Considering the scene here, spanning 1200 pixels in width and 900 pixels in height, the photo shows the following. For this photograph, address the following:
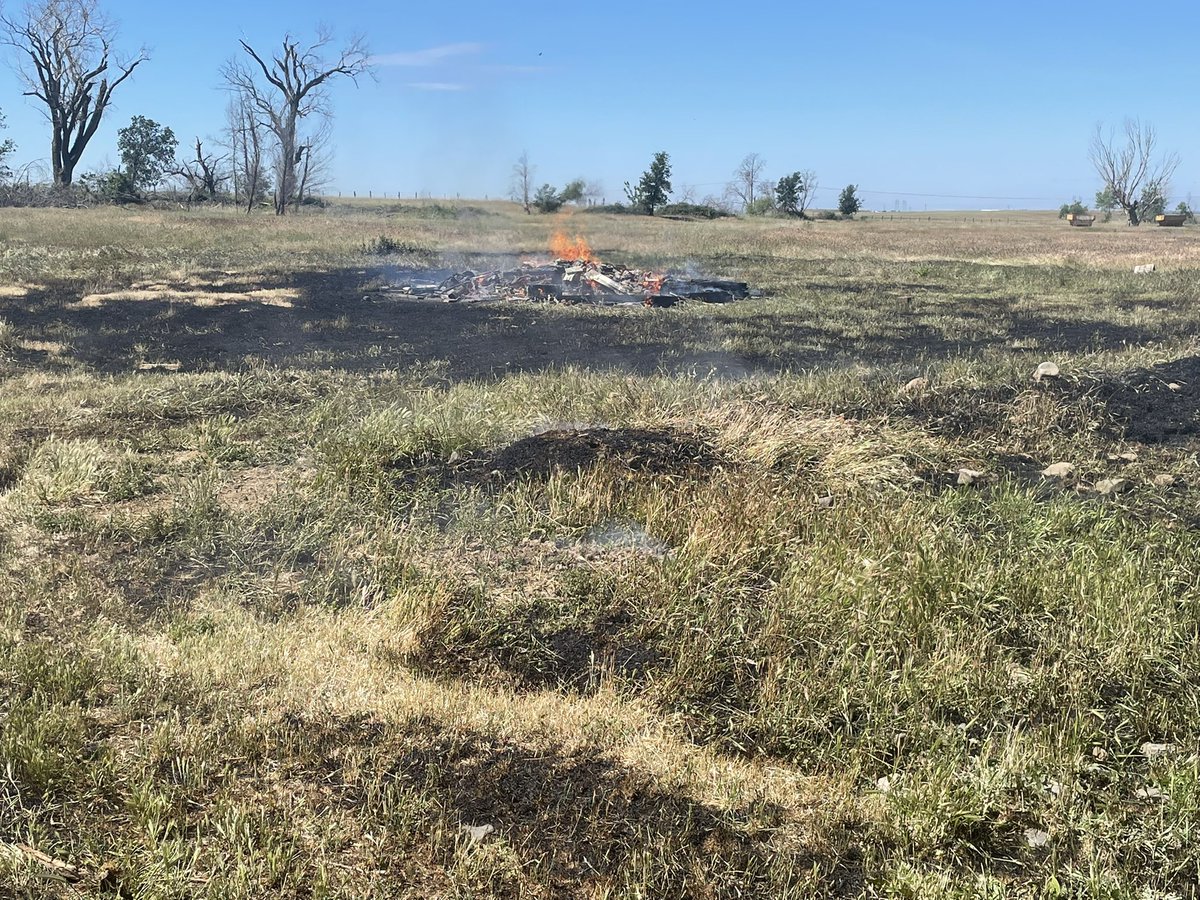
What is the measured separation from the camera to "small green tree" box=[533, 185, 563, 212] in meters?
31.8

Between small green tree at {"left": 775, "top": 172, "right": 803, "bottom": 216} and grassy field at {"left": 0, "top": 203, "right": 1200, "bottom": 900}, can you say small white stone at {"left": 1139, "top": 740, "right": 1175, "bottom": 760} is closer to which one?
grassy field at {"left": 0, "top": 203, "right": 1200, "bottom": 900}

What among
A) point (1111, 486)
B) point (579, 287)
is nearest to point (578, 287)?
point (579, 287)

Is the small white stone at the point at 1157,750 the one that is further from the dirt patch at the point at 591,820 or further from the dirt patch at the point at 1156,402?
the dirt patch at the point at 1156,402

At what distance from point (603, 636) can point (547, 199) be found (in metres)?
30.1

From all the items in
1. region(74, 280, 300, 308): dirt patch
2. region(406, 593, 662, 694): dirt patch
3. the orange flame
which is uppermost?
the orange flame

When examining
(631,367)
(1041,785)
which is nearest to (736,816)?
(1041,785)

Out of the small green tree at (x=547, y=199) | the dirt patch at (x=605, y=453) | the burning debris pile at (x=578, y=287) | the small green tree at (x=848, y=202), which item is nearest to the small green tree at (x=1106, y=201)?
the small green tree at (x=848, y=202)

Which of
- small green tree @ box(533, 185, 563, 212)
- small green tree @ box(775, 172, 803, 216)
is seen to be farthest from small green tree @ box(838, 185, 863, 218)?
small green tree @ box(533, 185, 563, 212)

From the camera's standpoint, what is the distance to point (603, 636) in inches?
156

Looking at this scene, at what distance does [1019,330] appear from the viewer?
13.2 m

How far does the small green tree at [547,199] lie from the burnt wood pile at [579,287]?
48.5ft

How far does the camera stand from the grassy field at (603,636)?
262 centimetres

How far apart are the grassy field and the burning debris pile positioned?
7624mm

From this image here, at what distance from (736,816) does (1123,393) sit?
693 centimetres
